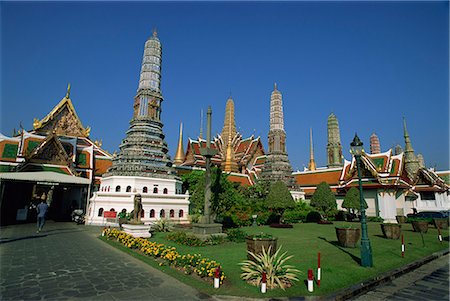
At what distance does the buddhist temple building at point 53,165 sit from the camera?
70.4 feet

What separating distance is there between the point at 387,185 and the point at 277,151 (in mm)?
12682

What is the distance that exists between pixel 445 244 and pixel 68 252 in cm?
1798

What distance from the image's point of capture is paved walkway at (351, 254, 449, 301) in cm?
622

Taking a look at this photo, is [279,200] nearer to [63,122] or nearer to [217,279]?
[217,279]

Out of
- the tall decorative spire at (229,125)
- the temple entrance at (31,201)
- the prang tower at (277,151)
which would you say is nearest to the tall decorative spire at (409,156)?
the prang tower at (277,151)

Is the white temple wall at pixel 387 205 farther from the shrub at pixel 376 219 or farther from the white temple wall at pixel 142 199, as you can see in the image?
the white temple wall at pixel 142 199

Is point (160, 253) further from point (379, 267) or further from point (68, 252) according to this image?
point (379, 267)

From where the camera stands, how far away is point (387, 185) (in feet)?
91.6

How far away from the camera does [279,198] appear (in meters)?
21.0

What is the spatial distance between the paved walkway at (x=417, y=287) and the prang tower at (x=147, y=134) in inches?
778

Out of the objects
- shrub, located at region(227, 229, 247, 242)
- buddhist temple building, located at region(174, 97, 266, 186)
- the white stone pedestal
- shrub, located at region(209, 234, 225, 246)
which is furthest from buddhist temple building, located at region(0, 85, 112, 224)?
buddhist temple building, located at region(174, 97, 266, 186)

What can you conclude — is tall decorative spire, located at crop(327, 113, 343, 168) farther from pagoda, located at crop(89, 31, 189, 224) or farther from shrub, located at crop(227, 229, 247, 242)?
shrub, located at crop(227, 229, 247, 242)

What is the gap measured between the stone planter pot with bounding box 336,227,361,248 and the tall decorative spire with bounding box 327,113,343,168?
4768cm

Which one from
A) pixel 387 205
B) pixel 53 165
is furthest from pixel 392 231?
pixel 53 165
